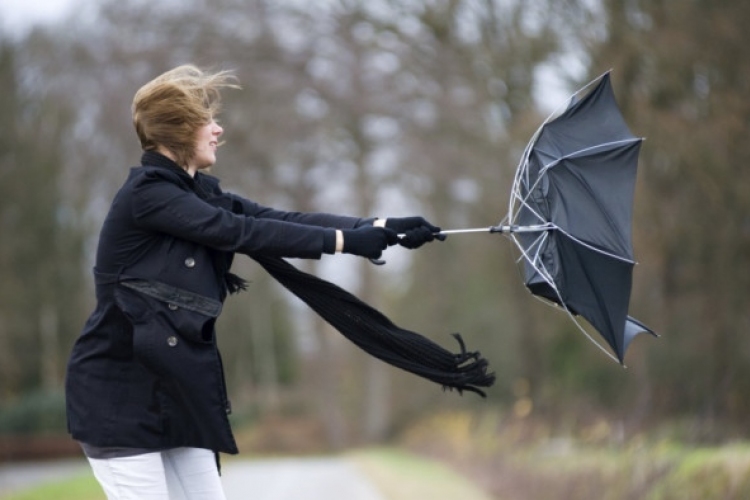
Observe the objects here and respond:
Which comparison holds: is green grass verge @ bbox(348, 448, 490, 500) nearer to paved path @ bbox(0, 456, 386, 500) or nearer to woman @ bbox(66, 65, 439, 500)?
paved path @ bbox(0, 456, 386, 500)

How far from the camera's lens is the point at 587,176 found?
5453mm

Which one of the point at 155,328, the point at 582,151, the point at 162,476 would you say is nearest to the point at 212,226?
the point at 155,328

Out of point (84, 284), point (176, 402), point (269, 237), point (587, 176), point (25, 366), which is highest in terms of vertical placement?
point (84, 284)

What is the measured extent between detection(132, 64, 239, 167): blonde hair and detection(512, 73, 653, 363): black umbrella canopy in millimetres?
1392

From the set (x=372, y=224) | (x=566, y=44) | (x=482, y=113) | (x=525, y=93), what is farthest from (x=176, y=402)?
(x=482, y=113)

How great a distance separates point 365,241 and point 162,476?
105cm

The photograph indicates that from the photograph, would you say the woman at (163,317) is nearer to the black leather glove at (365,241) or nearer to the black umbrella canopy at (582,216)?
the black leather glove at (365,241)

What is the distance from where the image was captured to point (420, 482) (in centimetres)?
1677

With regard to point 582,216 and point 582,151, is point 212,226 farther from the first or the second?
point 582,151

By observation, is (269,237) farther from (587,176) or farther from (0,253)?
(0,253)

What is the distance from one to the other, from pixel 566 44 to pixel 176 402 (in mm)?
18858

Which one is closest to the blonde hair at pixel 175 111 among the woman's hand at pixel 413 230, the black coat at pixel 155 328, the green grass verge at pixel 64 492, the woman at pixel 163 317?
the woman at pixel 163 317

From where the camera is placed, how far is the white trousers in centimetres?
430

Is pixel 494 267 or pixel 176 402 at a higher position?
pixel 494 267
